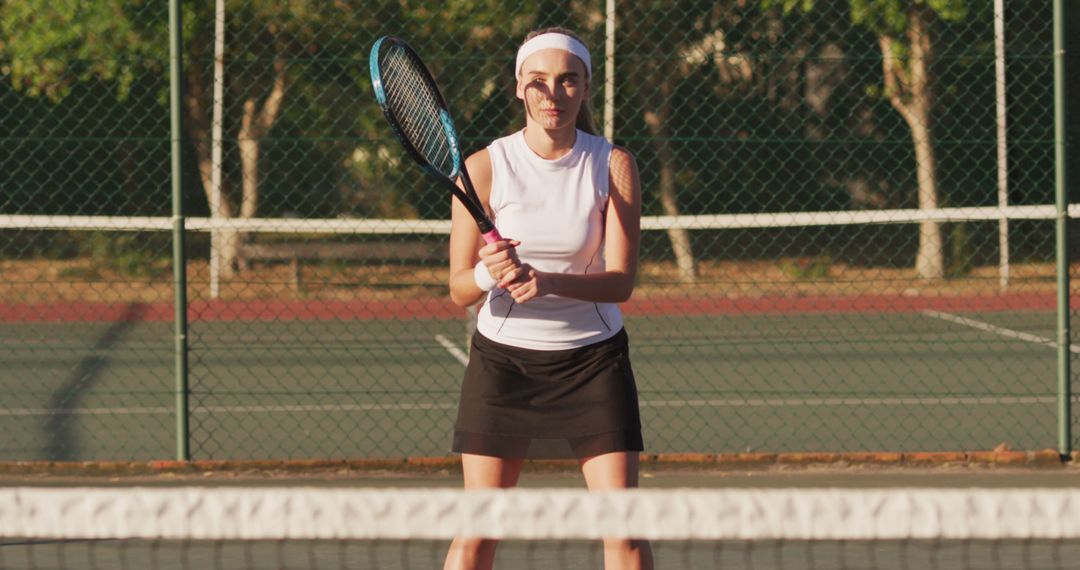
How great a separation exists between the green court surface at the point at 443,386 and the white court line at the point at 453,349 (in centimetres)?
3

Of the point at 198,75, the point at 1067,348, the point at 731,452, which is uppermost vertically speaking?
the point at 198,75

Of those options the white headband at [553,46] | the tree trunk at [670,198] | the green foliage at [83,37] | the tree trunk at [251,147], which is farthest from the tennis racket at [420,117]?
the green foliage at [83,37]

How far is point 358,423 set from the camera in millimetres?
8211

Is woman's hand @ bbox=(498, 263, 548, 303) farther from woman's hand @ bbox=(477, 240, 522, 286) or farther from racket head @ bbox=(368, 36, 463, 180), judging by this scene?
racket head @ bbox=(368, 36, 463, 180)

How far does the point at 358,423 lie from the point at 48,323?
23.8ft

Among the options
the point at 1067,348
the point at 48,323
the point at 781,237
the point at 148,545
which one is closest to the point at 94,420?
the point at 148,545

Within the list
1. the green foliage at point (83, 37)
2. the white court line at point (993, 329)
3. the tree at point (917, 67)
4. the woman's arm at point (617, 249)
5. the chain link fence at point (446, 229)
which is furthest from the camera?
the tree at point (917, 67)

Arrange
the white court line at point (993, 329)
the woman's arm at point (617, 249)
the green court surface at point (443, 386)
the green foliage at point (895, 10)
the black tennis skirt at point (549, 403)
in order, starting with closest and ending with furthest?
1. the woman's arm at point (617, 249)
2. the black tennis skirt at point (549, 403)
3. the green court surface at point (443, 386)
4. the white court line at point (993, 329)
5. the green foliage at point (895, 10)

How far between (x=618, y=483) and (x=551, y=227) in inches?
22.9

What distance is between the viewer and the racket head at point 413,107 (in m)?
3.61

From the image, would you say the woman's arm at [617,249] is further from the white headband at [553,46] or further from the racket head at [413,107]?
the racket head at [413,107]

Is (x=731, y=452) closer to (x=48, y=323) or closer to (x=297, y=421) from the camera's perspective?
(x=297, y=421)

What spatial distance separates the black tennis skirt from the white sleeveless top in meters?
0.04

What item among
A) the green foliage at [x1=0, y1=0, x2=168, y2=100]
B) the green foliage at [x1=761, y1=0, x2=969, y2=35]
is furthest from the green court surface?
the green foliage at [x1=761, y1=0, x2=969, y2=35]
